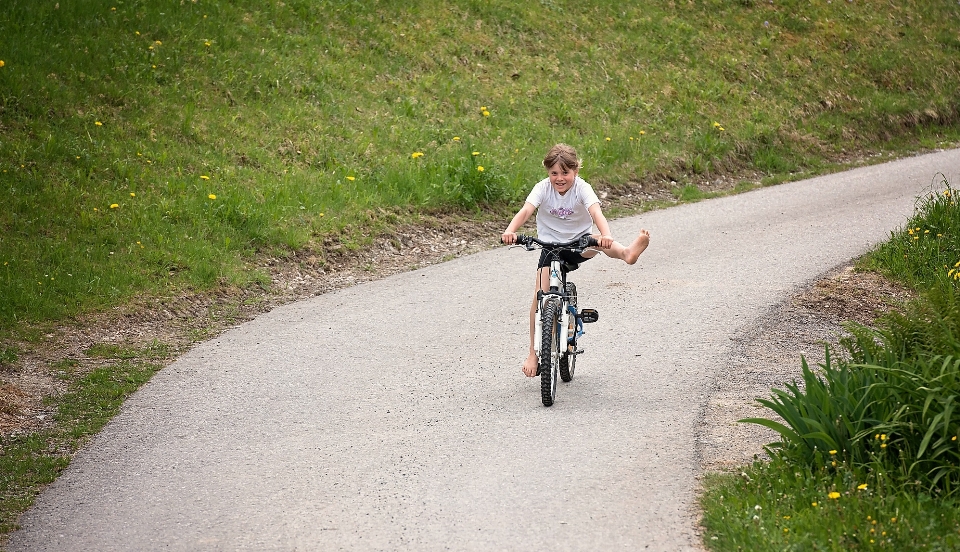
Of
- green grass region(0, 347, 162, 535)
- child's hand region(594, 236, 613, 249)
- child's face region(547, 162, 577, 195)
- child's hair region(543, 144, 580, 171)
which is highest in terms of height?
child's hair region(543, 144, 580, 171)

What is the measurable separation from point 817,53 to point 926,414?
1737 cm

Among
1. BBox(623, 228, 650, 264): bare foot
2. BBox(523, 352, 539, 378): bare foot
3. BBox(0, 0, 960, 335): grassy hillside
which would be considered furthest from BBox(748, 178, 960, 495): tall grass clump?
BBox(0, 0, 960, 335): grassy hillside

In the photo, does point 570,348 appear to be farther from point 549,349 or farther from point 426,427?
point 426,427

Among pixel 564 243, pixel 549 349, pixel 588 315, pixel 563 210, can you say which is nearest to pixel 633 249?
pixel 564 243

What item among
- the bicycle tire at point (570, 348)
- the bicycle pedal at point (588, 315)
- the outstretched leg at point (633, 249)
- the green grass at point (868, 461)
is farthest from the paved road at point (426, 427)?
the outstretched leg at point (633, 249)

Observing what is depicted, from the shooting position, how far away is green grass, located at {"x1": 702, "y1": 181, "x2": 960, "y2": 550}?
4520 millimetres

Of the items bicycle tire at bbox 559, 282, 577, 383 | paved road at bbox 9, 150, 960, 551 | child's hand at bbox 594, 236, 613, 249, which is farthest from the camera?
bicycle tire at bbox 559, 282, 577, 383

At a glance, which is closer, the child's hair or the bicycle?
the bicycle

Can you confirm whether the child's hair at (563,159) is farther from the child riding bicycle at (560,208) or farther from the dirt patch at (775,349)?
the dirt patch at (775,349)

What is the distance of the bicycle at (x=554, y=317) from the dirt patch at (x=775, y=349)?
40.7 inches

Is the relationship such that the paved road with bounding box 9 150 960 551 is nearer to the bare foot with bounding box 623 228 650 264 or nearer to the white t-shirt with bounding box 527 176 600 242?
the bare foot with bounding box 623 228 650 264

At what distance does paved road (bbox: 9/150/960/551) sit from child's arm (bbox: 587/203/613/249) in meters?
1.13

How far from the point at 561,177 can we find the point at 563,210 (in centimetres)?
23

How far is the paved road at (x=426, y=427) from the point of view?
5133 millimetres
